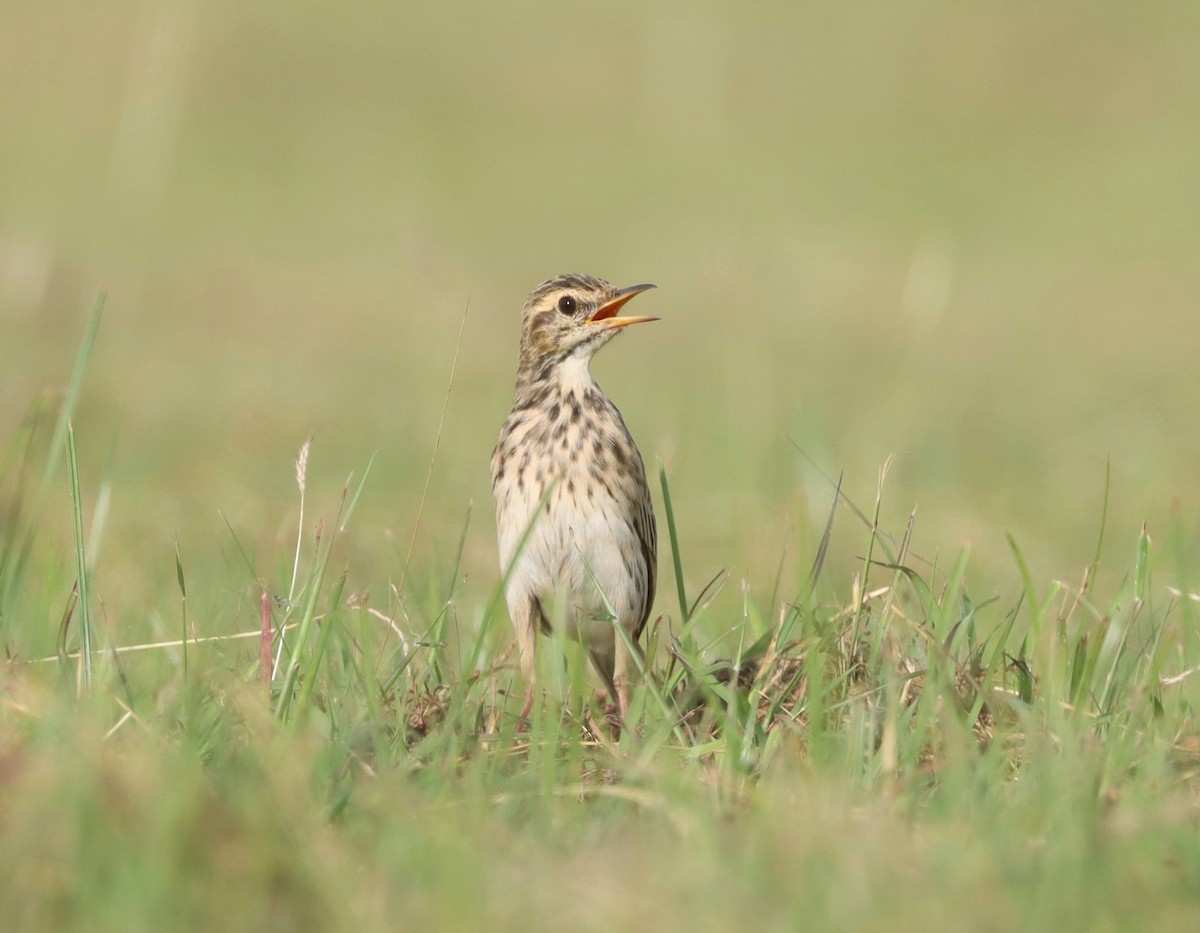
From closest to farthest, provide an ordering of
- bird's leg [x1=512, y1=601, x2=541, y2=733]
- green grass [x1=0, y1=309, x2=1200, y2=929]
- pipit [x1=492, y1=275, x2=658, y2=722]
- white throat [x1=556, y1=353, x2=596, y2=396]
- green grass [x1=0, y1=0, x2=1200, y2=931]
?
green grass [x1=0, y1=309, x2=1200, y2=929], green grass [x1=0, y1=0, x2=1200, y2=931], bird's leg [x1=512, y1=601, x2=541, y2=733], pipit [x1=492, y1=275, x2=658, y2=722], white throat [x1=556, y1=353, x2=596, y2=396]

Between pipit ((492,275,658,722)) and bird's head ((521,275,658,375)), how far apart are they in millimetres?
33

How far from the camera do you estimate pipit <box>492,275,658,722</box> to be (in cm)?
587

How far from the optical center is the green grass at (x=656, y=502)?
3.21 metres

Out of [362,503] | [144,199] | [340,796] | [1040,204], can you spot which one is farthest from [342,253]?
[340,796]

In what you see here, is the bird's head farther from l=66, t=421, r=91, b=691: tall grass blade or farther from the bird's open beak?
l=66, t=421, r=91, b=691: tall grass blade

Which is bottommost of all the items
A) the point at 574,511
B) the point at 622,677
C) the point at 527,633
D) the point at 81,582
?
the point at 527,633

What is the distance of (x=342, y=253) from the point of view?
80.7 feet

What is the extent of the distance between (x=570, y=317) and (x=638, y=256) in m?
17.7

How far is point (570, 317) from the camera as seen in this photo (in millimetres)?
6328

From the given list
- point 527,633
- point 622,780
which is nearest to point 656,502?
point 527,633

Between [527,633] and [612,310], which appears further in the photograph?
[612,310]

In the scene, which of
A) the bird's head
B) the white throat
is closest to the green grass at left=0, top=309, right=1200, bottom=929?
the white throat

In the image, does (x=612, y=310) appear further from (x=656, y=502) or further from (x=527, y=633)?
(x=656, y=502)

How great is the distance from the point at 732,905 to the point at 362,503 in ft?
26.1
